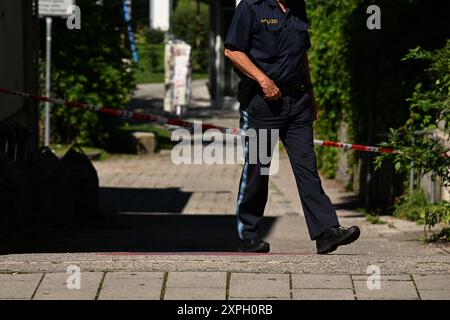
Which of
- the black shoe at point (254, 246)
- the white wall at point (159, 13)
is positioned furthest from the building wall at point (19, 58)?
the white wall at point (159, 13)

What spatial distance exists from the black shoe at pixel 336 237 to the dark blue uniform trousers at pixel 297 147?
0.03m

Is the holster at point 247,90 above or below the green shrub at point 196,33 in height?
above

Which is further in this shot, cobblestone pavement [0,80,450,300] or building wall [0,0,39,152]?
building wall [0,0,39,152]

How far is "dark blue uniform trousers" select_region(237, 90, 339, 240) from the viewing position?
23.2ft

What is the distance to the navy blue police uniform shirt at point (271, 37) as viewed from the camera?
7020mm

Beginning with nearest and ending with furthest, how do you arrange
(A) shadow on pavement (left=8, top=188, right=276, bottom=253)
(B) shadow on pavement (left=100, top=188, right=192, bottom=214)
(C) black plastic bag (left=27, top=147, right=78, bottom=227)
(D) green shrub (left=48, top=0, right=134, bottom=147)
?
(A) shadow on pavement (left=8, top=188, right=276, bottom=253)
(C) black plastic bag (left=27, top=147, right=78, bottom=227)
(B) shadow on pavement (left=100, top=188, right=192, bottom=214)
(D) green shrub (left=48, top=0, right=134, bottom=147)

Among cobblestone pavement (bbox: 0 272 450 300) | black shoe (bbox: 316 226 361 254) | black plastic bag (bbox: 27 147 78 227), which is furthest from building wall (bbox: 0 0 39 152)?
cobblestone pavement (bbox: 0 272 450 300)

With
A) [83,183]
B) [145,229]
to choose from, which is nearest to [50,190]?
[145,229]

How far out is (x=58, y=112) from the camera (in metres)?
19.2

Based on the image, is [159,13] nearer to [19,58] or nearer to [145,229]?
[19,58]

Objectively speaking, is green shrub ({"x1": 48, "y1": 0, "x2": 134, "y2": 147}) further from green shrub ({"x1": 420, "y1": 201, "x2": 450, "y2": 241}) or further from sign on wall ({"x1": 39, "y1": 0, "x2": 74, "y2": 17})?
green shrub ({"x1": 420, "y1": 201, "x2": 450, "y2": 241})

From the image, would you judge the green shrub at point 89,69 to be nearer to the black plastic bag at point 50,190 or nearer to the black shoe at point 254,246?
the black plastic bag at point 50,190
